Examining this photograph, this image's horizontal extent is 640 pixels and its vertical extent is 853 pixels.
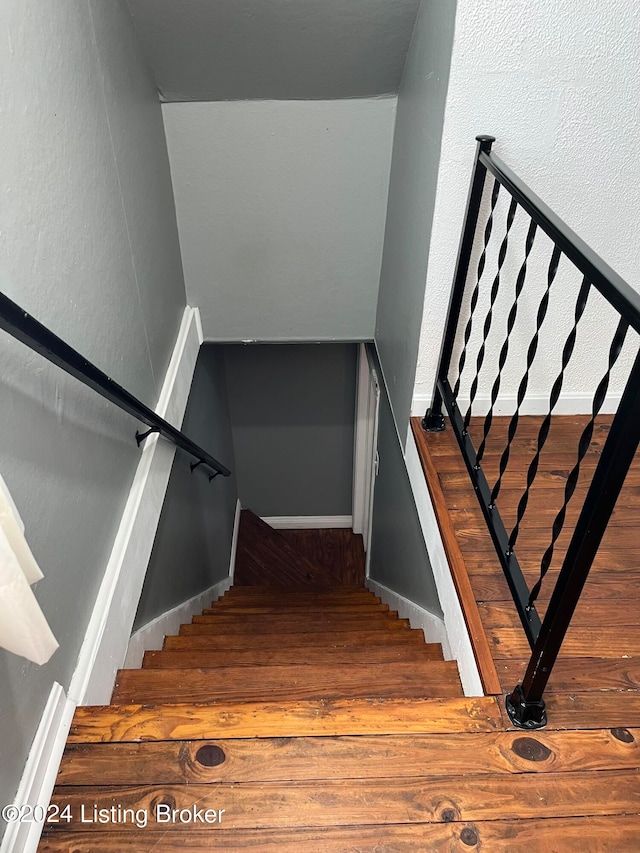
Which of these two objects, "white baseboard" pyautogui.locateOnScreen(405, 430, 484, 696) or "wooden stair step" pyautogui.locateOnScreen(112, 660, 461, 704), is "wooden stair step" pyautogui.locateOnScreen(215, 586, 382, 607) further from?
"wooden stair step" pyautogui.locateOnScreen(112, 660, 461, 704)

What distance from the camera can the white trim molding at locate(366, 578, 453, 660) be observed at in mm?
1935

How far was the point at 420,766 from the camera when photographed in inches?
46.4

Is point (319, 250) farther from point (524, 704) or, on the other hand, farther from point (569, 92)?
point (524, 704)

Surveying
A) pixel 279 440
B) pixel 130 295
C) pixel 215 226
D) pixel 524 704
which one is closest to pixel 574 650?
pixel 524 704

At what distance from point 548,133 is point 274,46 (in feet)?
3.21

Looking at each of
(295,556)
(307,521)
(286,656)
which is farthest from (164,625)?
(307,521)

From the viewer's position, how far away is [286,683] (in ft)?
5.28

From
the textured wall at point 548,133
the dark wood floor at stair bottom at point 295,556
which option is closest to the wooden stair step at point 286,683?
the textured wall at point 548,133

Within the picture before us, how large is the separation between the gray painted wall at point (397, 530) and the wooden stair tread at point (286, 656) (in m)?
0.16

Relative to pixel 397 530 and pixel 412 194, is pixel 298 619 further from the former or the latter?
pixel 412 194

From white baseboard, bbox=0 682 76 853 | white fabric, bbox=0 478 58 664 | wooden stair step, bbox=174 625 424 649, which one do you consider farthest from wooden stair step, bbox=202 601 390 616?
white fabric, bbox=0 478 58 664

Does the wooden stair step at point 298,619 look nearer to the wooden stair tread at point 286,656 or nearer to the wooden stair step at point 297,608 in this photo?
the wooden stair step at point 297,608

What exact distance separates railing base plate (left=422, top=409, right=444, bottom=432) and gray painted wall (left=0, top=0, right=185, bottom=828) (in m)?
0.98

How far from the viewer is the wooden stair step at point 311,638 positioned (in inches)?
84.4
